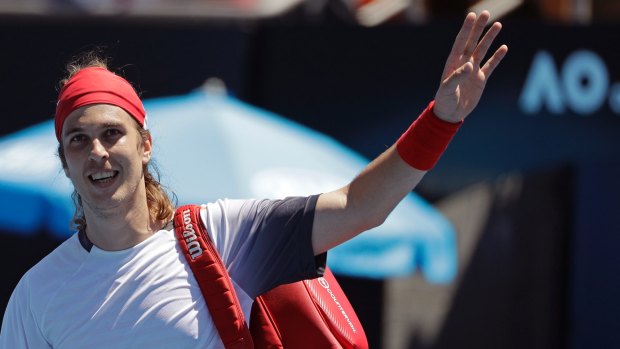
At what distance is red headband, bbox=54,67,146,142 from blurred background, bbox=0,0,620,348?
433 centimetres

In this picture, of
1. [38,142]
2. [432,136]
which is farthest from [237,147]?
[432,136]

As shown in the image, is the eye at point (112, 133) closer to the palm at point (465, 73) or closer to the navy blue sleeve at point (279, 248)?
the navy blue sleeve at point (279, 248)

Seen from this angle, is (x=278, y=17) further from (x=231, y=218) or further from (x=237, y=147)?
(x=231, y=218)

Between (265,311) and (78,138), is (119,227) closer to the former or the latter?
(78,138)

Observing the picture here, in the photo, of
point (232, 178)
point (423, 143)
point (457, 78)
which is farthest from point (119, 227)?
point (232, 178)

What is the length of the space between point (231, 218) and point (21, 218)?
2.97 metres

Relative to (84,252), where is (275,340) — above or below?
below

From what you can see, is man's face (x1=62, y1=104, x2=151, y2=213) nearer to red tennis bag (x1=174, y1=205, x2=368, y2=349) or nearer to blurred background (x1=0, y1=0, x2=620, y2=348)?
red tennis bag (x1=174, y1=205, x2=368, y2=349)

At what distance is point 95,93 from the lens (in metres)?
2.87

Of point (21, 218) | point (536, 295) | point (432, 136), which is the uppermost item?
point (21, 218)

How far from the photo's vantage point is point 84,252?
2.91 meters

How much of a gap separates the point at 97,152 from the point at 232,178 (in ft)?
8.85

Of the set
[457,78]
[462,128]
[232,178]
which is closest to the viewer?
[457,78]

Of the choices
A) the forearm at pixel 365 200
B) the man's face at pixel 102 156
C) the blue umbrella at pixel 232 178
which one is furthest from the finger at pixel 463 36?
the blue umbrella at pixel 232 178
